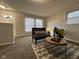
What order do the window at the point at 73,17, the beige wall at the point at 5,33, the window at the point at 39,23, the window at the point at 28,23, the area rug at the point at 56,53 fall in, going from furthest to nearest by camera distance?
the window at the point at 39,23 < the window at the point at 28,23 < the window at the point at 73,17 < the beige wall at the point at 5,33 < the area rug at the point at 56,53

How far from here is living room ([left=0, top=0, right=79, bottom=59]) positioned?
3445 mm

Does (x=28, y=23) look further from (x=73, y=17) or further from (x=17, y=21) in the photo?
(x=73, y=17)

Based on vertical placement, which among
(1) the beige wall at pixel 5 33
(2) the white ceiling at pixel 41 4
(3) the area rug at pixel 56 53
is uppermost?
(2) the white ceiling at pixel 41 4

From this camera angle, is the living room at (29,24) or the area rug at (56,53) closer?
the area rug at (56,53)

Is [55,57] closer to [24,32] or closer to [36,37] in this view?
[36,37]

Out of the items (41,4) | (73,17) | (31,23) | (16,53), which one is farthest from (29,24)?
(16,53)

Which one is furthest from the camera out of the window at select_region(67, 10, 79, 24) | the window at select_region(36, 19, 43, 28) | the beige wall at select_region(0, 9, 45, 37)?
the window at select_region(36, 19, 43, 28)

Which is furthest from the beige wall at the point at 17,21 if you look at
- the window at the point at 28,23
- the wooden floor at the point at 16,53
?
the wooden floor at the point at 16,53

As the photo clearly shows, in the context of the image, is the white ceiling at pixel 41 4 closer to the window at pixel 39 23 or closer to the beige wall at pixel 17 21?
the beige wall at pixel 17 21

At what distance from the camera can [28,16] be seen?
8.84m

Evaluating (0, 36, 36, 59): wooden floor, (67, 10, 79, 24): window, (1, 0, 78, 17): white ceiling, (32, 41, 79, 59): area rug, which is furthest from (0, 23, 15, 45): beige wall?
(67, 10, 79, 24): window

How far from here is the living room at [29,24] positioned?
3445 mm

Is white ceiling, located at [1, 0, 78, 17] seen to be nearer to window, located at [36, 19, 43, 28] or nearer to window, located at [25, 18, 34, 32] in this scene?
window, located at [25, 18, 34, 32]

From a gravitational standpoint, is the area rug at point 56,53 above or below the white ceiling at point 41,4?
below
